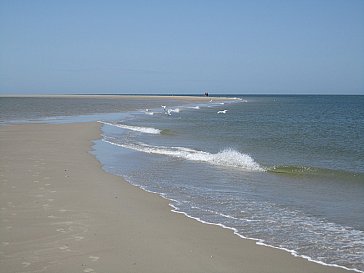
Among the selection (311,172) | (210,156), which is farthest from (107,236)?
(210,156)

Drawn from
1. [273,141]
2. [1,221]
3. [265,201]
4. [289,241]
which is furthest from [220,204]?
[273,141]

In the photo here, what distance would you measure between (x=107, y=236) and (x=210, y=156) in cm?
1095

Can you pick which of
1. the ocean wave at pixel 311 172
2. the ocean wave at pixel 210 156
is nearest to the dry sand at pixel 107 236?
the ocean wave at pixel 210 156

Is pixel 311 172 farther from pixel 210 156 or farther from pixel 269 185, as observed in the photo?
pixel 210 156

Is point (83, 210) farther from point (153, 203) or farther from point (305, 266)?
point (305, 266)

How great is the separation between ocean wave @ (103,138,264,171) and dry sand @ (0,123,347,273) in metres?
5.43

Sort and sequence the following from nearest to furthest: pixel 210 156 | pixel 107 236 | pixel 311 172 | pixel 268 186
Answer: pixel 107 236, pixel 268 186, pixel 311 172, pixel 210 156

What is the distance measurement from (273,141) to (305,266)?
19737 mm

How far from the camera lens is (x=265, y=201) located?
10359 mm

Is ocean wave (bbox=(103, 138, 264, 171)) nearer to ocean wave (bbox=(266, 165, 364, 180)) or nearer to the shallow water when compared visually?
the shallow water

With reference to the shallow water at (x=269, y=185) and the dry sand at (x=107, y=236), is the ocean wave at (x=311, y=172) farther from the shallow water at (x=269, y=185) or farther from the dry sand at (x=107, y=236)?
the dry sand at (x=107, y=236)

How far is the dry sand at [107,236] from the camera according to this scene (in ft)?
19.7

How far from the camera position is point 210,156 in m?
17.8

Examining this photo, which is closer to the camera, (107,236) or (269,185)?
(107,236)
